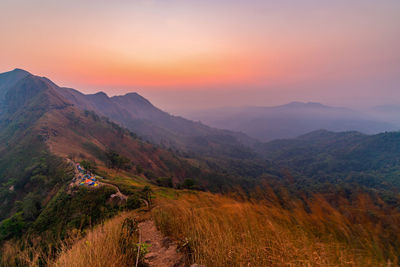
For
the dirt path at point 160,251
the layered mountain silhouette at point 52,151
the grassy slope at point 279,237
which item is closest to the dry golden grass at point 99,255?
the grassy slope at point 279,237

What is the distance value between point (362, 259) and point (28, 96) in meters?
189

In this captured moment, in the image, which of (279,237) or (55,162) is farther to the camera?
(55,162)

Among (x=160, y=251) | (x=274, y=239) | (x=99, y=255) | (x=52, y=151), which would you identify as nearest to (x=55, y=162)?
(x=52, y=151)

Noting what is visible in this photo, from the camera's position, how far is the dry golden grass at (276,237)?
2.00 meters

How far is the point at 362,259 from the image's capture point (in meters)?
2.07

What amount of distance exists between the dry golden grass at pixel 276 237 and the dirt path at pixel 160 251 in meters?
0.22

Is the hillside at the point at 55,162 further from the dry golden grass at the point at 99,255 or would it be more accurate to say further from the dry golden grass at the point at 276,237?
the dry golden grass at the point at 276,237

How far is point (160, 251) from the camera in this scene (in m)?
3.07

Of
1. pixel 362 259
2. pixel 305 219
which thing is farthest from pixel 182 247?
pixel 362 259

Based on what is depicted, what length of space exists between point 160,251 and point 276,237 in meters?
2.02

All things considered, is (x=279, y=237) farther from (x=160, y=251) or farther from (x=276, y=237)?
(x=160, y=251)

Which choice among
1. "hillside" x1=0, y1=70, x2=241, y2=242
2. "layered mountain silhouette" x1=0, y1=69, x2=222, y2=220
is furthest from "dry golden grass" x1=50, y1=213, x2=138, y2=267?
"layered mountain silhouette" x1=0, y1=69, x2=222, y2=220

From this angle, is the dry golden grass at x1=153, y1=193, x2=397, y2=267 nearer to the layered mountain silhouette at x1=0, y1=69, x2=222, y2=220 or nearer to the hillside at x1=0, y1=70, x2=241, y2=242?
the hillside at x1=0, y1=70, x2=241, y2=242

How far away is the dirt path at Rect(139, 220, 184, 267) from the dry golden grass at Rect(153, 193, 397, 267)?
0.73 ft
